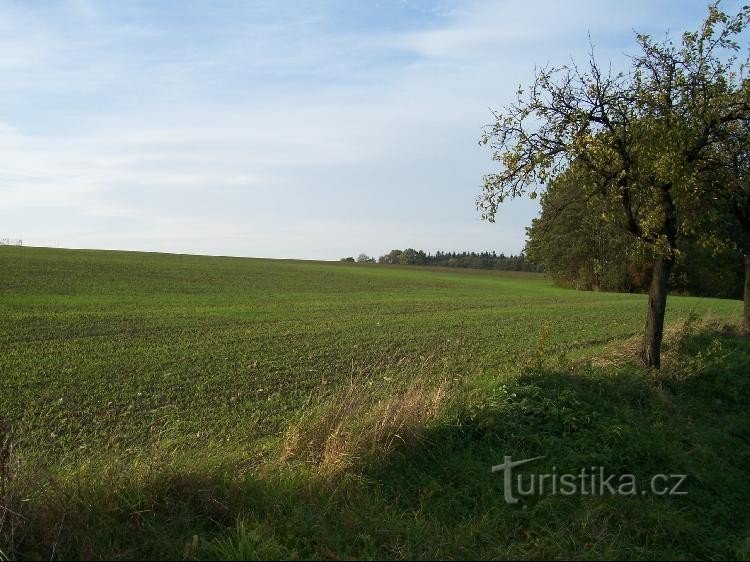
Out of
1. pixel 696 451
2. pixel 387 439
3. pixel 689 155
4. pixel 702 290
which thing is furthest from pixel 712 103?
pixel 702 290

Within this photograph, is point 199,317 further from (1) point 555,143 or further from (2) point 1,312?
(1) point 555,143

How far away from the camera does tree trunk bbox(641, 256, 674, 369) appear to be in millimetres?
11469

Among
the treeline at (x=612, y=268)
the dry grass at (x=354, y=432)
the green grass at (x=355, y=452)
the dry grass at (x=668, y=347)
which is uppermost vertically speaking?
Result: the treeline at (x=612, y=268)

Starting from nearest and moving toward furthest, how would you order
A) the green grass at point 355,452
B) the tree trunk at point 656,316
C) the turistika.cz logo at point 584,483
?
the green grass at point 355,452 → the turistika.cz logo at point 584,483 → the tree trunk at point 656,316

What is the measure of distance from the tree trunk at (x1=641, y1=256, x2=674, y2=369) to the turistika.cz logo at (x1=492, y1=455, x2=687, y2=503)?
17.7 ft

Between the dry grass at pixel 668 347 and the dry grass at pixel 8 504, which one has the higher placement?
the dry grass at pixel 668 347

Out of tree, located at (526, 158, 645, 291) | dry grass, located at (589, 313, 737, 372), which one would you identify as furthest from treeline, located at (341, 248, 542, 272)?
dry grass, located at (589, 313, 737, 372)

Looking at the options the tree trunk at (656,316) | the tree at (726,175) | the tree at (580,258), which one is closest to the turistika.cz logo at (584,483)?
the tree trunk at (656,316)

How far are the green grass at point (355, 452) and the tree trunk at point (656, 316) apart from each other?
50 centimetres

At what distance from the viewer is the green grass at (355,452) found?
4.77 m

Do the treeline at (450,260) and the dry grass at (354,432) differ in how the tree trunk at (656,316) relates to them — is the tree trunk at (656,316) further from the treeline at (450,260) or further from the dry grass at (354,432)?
the treeline at (450,260)

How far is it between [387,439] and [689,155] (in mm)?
8257

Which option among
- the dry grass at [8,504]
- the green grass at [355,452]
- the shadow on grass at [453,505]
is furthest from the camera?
the green grass at [355,452]

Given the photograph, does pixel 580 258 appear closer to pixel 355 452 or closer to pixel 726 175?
pixel 726 175
